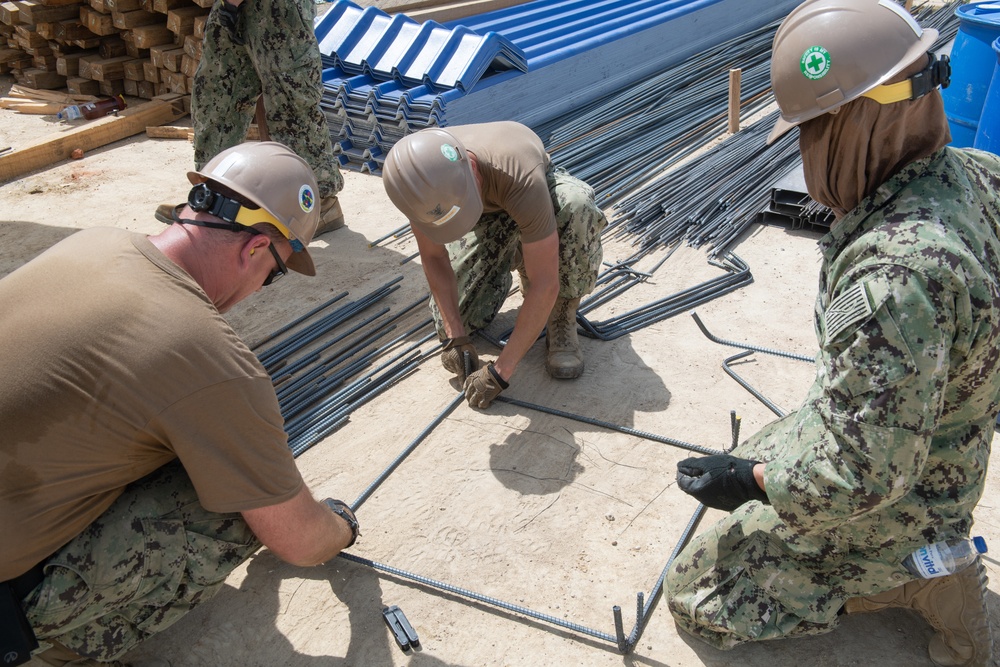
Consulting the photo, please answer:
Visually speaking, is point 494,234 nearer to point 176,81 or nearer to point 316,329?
point 316,329

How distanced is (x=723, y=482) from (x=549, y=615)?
0.84 meters

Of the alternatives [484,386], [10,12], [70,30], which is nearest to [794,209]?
[484,386]

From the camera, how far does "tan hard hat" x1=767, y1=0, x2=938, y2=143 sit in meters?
2.02

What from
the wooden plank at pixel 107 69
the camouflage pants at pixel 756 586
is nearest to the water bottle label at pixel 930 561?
the camouflage pants at pixel 756 586

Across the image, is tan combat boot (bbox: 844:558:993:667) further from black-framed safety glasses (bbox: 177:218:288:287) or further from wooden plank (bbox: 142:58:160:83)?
wooden plank (bbox: 142:58:160:83)

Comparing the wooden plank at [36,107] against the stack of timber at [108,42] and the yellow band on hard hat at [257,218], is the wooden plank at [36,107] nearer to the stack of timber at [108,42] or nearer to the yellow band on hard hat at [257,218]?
the stack of timber at [108,42]

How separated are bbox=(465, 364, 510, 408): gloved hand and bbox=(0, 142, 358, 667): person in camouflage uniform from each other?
1397 mm

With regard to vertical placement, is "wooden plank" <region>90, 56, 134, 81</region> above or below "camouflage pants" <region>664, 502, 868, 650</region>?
below

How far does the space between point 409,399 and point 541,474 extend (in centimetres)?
88

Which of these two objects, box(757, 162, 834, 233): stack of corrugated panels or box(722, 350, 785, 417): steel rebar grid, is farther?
box(757, 162, 834, 233): stack of corrugated panels

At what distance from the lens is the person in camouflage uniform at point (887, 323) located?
77.0 inches

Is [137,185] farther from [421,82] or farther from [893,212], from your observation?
[893,212]

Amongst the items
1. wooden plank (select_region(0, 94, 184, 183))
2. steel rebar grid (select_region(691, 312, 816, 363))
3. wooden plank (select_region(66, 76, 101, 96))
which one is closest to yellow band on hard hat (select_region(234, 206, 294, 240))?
steel rebar grid (select_region(691, 312, 816, 363))

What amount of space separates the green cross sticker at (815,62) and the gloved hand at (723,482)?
3.66 feet
